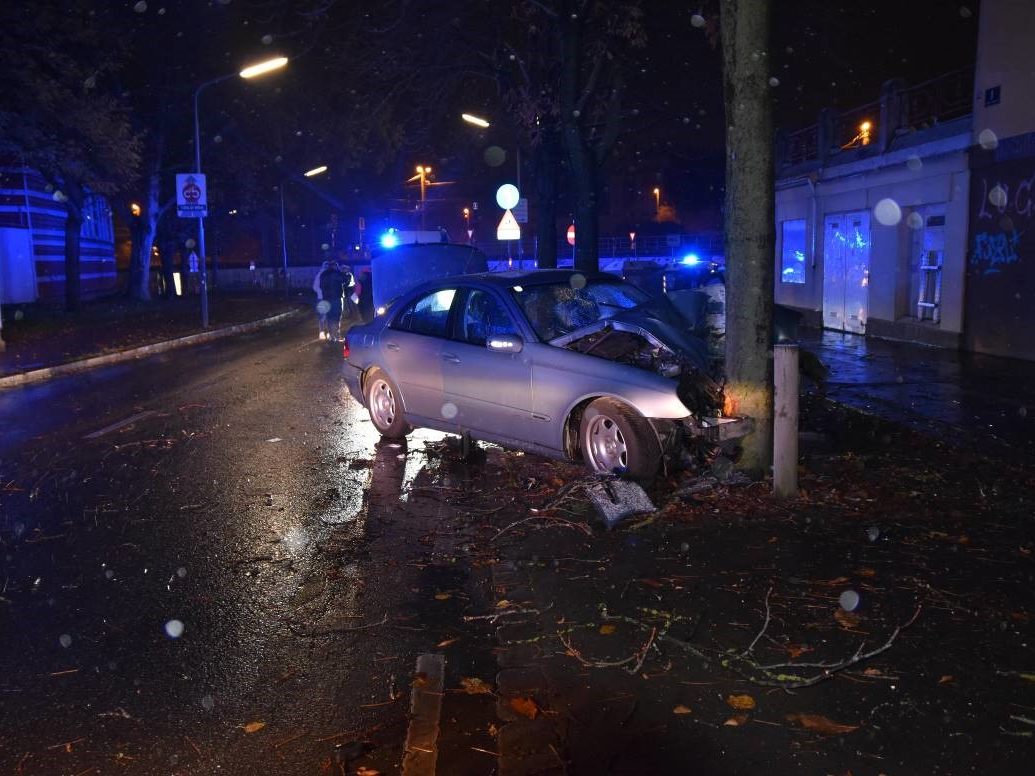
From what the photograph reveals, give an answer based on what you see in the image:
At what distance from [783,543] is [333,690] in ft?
10.0

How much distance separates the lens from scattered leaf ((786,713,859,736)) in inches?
141

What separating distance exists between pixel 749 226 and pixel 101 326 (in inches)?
905

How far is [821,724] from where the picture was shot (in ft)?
11.9

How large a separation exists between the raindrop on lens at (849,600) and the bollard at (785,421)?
68.1 inches

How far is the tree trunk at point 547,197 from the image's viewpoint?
77.5 feet

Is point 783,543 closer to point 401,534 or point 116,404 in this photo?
point 401,534

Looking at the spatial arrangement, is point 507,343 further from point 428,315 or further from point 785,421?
point 785,421

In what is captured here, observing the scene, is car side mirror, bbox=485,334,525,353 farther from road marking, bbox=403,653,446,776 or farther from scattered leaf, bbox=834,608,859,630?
scattered leaf, bbox=834,608,859,630

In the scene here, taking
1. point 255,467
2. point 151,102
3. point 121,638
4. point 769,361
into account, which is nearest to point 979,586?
point 769,361

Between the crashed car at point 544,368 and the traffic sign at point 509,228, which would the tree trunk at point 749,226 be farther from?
the traffic sign at point 509,228

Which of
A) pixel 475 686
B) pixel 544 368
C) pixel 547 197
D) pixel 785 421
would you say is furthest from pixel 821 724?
A: pixel 547 197

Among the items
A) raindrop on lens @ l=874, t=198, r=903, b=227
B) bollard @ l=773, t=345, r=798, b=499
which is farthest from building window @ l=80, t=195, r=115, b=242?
bollard @ l=773, t=345, r=798, b=499

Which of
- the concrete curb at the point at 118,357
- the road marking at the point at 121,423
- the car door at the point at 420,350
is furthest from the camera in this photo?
the concrete curb at the point at 118,357

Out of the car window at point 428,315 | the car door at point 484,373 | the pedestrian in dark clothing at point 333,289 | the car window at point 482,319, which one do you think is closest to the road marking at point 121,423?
the car window at point 428,315
